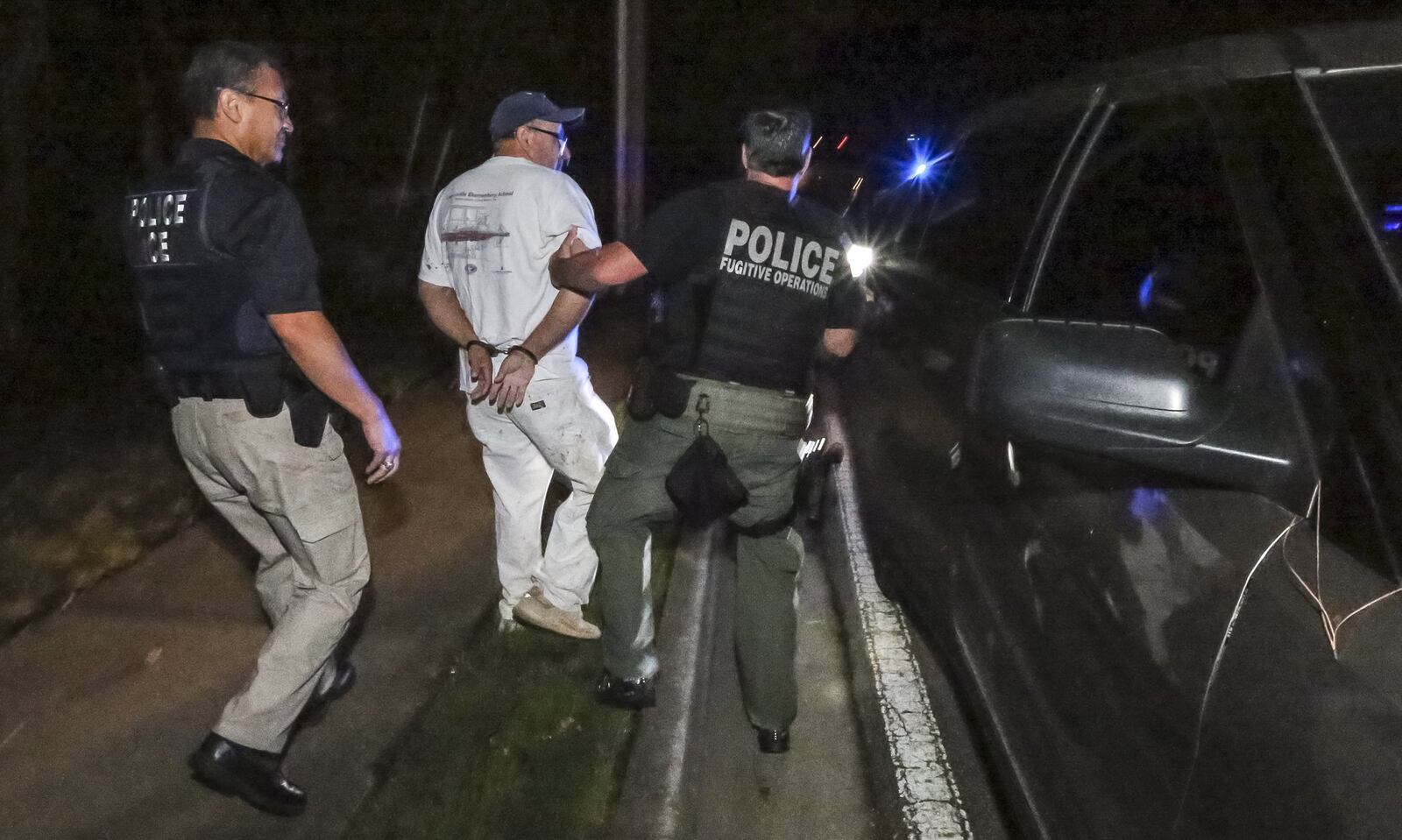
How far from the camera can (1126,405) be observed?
1792mm

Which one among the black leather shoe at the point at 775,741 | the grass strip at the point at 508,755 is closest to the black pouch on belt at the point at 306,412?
the grass strip at the point at 508,755

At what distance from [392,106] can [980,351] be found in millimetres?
11451

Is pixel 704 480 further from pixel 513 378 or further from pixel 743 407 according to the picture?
pixel 513 378

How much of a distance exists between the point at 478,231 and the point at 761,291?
3.51 feet

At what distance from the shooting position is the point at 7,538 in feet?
16.9

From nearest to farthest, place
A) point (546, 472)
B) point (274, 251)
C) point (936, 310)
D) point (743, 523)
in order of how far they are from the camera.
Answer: point (274, 251), point (743, 523), point (936, 310), point (546, 472)

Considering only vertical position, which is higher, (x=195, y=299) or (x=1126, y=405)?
(x=1126, y=405)

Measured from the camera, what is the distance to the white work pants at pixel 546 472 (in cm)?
384

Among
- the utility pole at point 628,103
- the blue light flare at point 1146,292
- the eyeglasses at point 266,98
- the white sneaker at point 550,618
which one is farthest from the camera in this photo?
the utility pole at point 628,103

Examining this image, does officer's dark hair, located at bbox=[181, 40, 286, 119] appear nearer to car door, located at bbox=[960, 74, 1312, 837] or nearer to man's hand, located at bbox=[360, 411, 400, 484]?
man's hand, located at bbox=[360, 411, 400, 484]

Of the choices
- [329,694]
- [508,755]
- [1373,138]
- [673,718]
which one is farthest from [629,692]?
[1373,138]

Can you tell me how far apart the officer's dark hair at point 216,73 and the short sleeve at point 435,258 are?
0.97 metres

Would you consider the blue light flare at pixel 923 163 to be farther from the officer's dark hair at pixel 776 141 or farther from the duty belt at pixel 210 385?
the duty belt at pixel 210 385

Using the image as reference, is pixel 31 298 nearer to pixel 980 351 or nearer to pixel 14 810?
pixel 14 810
